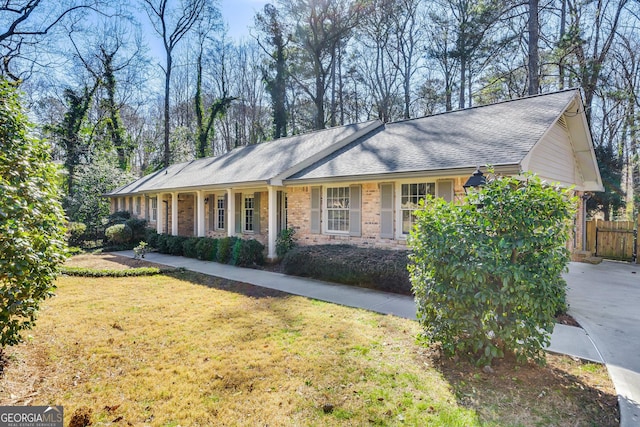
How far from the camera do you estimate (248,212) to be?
1373cm

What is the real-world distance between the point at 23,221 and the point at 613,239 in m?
16.6

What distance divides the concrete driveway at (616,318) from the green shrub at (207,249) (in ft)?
34.5

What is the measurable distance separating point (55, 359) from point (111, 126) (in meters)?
28.6

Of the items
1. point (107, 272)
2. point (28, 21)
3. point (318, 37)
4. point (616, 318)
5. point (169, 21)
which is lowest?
point (616, 318)

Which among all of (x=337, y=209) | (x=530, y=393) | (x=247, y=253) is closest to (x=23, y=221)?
(x=530, y=393)

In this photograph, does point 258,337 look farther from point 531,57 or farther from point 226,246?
point 531,57

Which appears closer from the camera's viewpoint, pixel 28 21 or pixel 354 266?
pixel 354 266

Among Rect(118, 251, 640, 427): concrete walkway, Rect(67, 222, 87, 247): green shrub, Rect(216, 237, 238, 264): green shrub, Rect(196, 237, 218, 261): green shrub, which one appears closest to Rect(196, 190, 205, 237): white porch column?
Rect(196, 237, 218, 261): green shrub

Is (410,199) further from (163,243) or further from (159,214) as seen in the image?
(159,214)

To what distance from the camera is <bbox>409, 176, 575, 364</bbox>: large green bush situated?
367cm

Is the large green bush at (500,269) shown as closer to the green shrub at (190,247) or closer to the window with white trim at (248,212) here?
the window with white trim at (248,212)

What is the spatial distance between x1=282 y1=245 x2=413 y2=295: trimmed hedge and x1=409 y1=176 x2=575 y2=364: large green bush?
11.0 ft

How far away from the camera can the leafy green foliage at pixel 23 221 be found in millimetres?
3395

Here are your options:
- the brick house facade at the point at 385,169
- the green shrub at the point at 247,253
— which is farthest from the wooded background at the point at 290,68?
the green shrub at the point at 247,253
